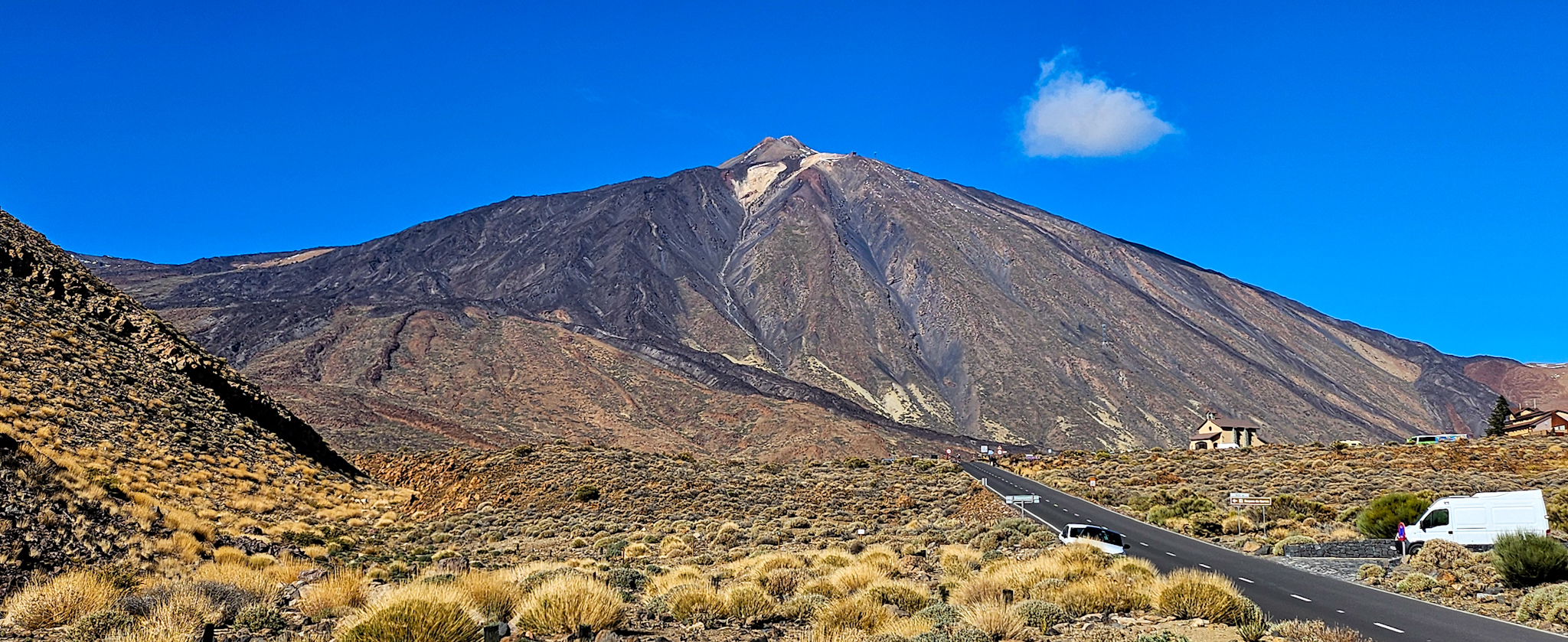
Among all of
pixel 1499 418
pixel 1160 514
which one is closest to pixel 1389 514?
pixel 1160 514

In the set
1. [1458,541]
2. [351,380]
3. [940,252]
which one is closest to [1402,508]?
[1458,541]

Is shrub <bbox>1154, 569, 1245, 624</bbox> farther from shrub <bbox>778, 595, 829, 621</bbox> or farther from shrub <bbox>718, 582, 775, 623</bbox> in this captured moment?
shrub <bbox>718, 582, 775, 623</bbox>

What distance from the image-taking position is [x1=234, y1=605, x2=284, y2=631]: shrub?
1068 centimetres

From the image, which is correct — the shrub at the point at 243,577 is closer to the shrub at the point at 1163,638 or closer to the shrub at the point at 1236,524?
the shrub at the point at 1163,638

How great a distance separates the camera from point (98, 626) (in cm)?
966

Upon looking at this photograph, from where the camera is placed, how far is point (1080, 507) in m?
34.0

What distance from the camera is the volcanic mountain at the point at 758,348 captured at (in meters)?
96.3

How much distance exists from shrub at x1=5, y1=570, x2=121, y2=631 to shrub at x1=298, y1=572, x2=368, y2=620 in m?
1.99

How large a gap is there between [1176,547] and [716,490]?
1821 cm

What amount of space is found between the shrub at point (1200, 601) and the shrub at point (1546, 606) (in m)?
4.17

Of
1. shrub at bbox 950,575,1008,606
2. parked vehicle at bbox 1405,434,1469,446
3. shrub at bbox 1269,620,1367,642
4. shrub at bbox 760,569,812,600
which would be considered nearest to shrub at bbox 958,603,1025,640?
shrub at bbox 950,575,1008,606

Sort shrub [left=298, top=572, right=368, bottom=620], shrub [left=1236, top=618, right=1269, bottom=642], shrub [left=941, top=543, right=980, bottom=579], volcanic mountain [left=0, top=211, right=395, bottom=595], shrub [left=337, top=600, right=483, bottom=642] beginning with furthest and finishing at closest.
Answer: shrub [left=941, top=543, right=980, bottom=579]
volcanic mountain [left=0, top=211, right=395, bottom=595]
shrub [left=298, top=572, right=368, bottom=620]
shrub [left=1236, top=618, right=1269, bottom=642]
shrub [left=337, top=600, right=483, bottom=642]

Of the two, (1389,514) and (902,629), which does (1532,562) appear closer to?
(1389,514)

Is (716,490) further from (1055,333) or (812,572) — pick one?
(1055,333)
